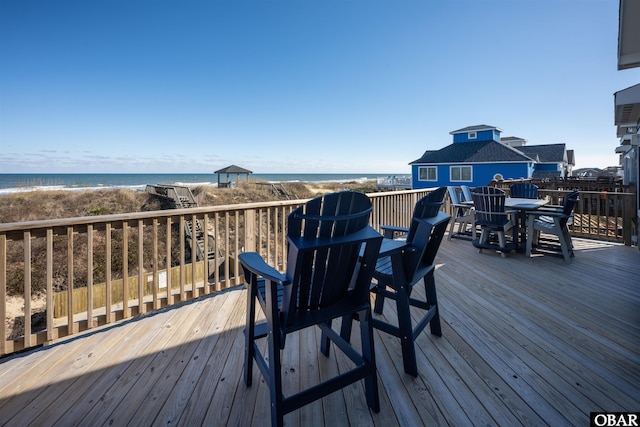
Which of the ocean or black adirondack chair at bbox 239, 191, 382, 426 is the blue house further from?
the ocean

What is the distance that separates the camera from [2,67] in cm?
951

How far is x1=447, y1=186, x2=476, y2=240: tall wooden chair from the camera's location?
197 inches

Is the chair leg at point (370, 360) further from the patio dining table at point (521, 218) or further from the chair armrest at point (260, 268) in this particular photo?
the patio dining table at point (521, 218)

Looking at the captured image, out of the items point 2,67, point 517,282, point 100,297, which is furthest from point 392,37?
point 2,67

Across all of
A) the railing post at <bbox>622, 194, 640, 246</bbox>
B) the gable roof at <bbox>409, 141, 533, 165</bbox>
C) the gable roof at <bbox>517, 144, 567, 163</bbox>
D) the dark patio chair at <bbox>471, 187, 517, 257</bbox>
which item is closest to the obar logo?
the dark patio chair at <bbox>471, 187, 517, 257</bbox>

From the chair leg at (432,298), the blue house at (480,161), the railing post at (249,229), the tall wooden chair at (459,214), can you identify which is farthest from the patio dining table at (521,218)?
the blue house at (480,161)

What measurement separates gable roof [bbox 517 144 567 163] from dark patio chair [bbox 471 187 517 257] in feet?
67.8

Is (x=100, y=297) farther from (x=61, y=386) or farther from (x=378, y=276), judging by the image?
(x=378, y=276)

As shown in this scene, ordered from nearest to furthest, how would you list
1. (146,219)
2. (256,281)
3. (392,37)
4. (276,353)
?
(276,353)
(256,281)
(146,219)
(392,37)

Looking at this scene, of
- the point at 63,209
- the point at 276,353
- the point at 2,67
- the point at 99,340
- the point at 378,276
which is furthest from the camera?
the point at 63,209

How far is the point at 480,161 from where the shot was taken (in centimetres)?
1697

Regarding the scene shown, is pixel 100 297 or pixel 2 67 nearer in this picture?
pixel 100 297

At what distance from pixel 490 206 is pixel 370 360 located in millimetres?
3748

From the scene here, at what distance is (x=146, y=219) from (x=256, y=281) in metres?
1.45
